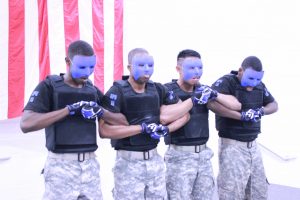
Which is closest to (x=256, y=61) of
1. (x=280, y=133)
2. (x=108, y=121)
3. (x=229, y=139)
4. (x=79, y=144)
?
(x=229, y=139)

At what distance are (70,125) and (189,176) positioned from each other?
0.88 m

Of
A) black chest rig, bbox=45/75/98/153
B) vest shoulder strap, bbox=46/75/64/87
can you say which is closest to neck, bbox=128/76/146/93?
black chest rig, bbox=45/75/98/153

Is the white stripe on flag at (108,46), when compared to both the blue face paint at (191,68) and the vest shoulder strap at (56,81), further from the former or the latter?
the vest shoulder strap at (56,81)

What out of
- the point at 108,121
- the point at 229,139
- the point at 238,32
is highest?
the point at 238,32

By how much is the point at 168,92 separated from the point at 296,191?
8.11 ft

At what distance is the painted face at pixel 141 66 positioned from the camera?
7.60ft

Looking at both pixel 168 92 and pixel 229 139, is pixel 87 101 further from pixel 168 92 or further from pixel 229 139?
pixel 229 139

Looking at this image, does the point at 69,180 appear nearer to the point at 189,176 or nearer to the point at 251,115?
the point at 189,176

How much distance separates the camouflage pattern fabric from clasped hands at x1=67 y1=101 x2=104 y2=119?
271 mm

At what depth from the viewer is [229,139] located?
289cm

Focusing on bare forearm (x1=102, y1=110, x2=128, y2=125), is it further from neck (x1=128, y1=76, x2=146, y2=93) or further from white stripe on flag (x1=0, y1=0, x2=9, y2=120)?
white stripe on flag (x1=0, y1=0, x2=9, y2=120)

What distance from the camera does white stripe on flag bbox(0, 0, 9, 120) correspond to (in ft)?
9.38

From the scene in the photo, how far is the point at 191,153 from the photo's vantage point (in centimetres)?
257

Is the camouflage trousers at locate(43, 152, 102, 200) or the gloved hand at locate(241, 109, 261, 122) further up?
the gloved hand at locate(241, 109, 261, 122)
